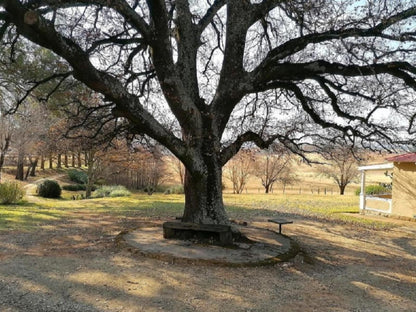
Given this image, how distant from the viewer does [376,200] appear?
1836cm

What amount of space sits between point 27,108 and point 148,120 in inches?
855

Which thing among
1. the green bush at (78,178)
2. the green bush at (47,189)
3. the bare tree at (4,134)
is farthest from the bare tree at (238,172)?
the bare tree at (4,134)

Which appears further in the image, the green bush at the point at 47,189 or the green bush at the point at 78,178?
the green bush at the point at 78,178

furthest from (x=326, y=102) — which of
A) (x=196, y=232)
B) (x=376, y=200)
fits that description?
(x=376, y=200)

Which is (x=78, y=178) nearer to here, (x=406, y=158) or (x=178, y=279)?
(x=406, y=158)

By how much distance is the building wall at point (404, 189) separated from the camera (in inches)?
643

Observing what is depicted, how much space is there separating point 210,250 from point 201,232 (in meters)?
0.78

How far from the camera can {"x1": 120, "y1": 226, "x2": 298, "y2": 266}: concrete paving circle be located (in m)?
6.30

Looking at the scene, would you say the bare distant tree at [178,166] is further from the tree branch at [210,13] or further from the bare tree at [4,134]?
the tree branch at [210,13]

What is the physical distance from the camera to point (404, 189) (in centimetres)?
1666

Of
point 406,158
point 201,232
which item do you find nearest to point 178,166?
point 406,158

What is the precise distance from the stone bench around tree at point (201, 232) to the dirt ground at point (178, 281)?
1223 millimetres

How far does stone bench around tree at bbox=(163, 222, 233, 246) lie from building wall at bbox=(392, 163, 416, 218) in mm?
12822

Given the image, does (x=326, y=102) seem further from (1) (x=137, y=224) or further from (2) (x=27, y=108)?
(2) (x=27, y=108)
